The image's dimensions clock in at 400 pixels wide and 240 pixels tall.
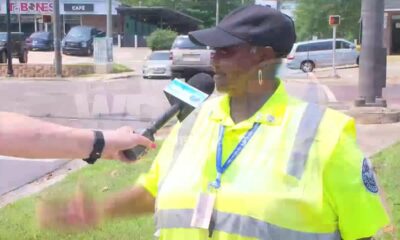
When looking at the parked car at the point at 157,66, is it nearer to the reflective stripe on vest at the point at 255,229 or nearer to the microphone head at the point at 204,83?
the microphone head at the point at 204,83

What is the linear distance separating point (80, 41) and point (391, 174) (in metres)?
39.0

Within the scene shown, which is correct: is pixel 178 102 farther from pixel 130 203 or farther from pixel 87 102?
pixel 87 102

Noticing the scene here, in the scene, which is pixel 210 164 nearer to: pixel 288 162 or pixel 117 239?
pixel 288 162

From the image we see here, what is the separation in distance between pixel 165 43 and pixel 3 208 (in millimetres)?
27627

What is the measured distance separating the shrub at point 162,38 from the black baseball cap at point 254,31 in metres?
26.0

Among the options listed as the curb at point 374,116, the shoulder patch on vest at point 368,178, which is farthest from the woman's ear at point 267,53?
the curb at point 374,116

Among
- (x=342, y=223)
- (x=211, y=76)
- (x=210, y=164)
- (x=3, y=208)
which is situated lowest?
(x=3, y=208)

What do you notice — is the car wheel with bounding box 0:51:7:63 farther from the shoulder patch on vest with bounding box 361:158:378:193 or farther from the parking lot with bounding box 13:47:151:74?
the shoulder patch on vest with bounding box 361:158:378:193

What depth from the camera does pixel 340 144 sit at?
2279 mm

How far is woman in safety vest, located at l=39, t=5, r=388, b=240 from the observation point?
225cm

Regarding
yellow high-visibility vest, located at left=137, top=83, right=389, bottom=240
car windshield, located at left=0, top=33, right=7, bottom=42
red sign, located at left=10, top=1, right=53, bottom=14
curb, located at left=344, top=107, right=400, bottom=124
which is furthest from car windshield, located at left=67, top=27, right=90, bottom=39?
yellow high-visibility vest, located at left=137, top=83, right=389, bottom=240

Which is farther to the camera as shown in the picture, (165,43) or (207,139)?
(165,43)

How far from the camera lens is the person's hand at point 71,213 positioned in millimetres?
2541

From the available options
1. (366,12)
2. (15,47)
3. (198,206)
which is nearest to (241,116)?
(198,206)
